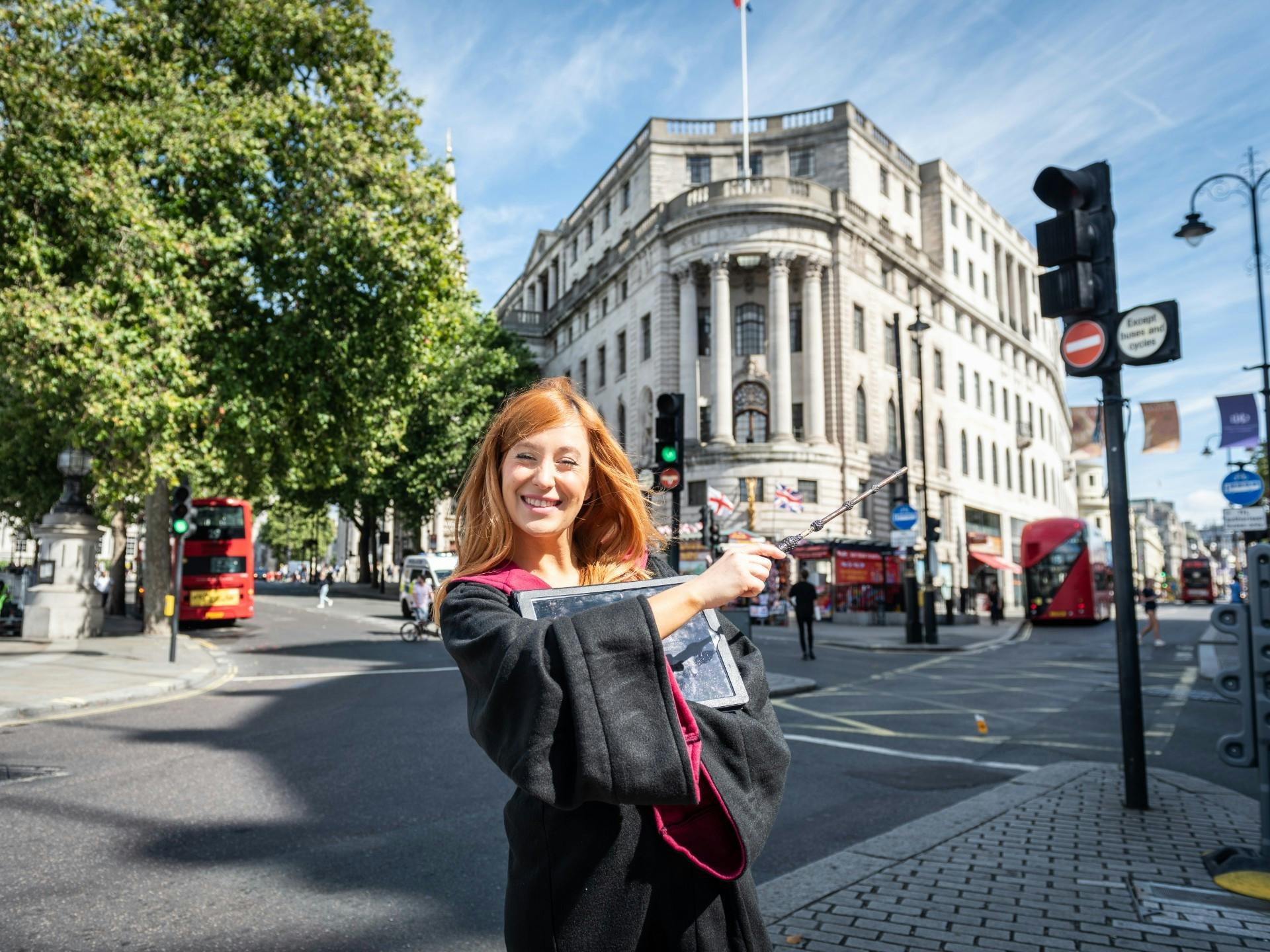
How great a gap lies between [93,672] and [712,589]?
13.7 meters

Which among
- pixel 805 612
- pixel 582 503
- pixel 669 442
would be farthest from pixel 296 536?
pixel 582 503

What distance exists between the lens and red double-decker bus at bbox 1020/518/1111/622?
103 feet

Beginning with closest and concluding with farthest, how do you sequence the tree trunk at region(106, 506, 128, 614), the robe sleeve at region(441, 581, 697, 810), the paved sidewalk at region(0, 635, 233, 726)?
the robe sleeve at region(441, 581, 697, 810) < the paved sidewalk at region(0, 635, 233, 726) < the tree trunk at region(106, 506, 128, 614)

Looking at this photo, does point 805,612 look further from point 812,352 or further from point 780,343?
point 812,352

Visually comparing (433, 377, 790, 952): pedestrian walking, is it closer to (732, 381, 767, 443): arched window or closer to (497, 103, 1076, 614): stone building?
(497, 103, 1076, 614): stone building

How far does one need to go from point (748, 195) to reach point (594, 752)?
1537 inches

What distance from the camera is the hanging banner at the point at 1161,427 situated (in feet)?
68.1

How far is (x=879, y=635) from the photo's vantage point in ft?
86.4

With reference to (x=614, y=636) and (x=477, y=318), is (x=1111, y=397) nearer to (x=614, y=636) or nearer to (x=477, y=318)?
(x=614, y=636)

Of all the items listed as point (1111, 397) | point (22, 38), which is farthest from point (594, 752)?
point (22, 38)

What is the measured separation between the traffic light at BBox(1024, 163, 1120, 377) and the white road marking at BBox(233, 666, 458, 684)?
35.1 feet

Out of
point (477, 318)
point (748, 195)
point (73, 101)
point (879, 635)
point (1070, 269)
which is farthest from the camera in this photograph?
point (477, 318)

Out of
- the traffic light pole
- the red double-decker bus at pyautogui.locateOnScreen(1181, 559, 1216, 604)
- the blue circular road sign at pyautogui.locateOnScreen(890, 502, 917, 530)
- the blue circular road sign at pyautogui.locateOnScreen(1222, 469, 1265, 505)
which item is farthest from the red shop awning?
the traffic light pole

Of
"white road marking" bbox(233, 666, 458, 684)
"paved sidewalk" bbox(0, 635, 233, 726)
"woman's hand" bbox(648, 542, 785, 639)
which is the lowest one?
"white road marking" bbox(233, 666, 458, 684)
